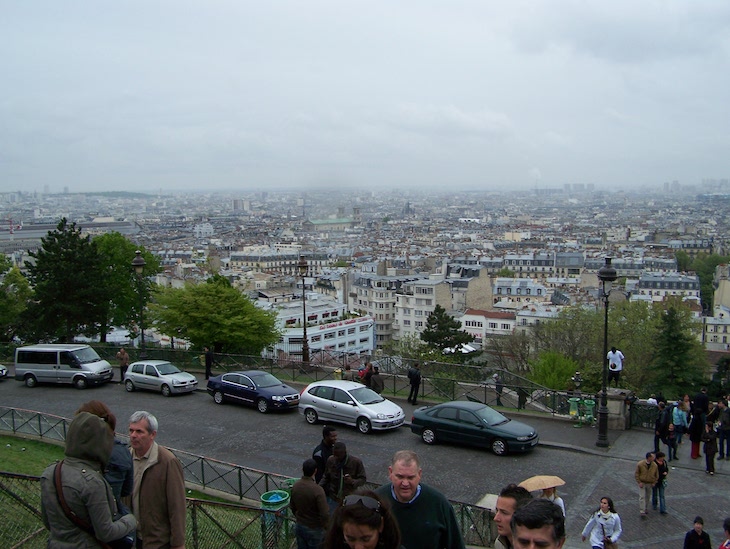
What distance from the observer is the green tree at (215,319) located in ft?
93.5

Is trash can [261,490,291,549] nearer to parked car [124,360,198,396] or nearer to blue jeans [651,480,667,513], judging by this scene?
blue jeans [651,480,667,513]

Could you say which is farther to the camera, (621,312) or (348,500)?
(621,312)

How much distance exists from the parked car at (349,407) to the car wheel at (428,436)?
1067 mm

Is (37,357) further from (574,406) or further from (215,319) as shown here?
(574,406)

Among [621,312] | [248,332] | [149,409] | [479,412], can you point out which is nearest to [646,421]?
[479,412]

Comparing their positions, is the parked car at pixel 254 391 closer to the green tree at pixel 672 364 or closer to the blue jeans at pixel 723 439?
the blue jeans at pixel 723 439

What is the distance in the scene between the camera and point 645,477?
11.7 m

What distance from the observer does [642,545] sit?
11.0 m

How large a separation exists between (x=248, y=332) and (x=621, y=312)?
35.4 metres

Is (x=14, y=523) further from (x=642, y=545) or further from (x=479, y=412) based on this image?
(x=479, y=412)

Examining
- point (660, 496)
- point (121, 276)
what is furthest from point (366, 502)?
point (121, 276)

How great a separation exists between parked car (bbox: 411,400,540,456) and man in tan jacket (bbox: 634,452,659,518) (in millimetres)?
3273

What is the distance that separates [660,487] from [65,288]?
1095 inches

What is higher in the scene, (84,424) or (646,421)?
(84,424)
